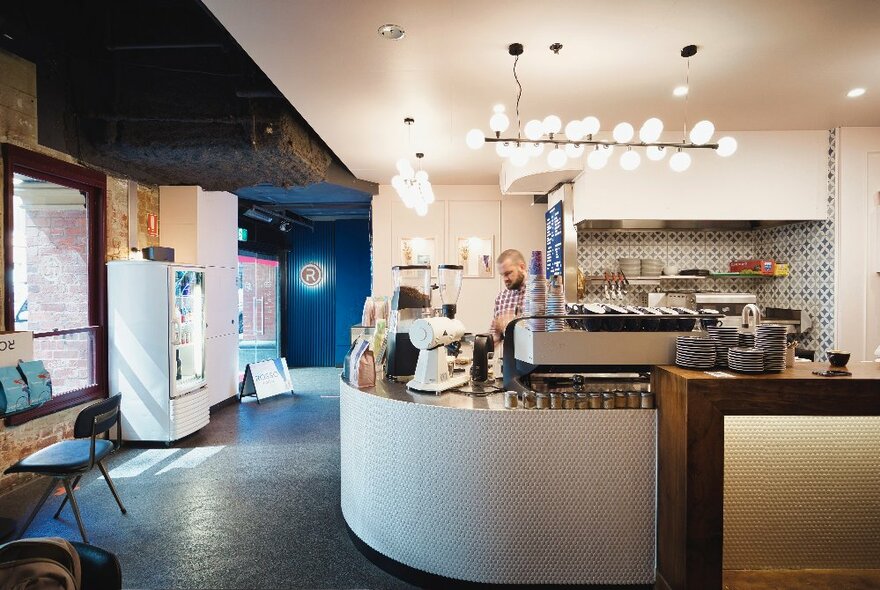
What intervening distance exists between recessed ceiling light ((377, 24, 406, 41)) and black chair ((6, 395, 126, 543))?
3.02m

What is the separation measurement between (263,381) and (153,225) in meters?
2.67

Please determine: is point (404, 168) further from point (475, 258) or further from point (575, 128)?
point (475, 258)

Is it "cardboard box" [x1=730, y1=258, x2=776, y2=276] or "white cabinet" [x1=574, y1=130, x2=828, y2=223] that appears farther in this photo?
"cardboard box" [x1=730, y1=258, x2=776, y2=276]

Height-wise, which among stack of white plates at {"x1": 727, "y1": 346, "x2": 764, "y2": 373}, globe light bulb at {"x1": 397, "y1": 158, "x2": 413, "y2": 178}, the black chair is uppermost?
globe light bulb at {"x1": 397, "y1": 158, "x2": 413, "y2": 178}

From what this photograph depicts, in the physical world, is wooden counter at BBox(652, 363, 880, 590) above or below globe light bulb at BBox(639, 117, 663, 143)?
below

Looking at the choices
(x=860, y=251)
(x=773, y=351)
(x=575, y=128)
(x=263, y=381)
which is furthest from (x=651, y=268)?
(x=263, y=381)

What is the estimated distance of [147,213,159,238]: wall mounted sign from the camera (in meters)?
5.89

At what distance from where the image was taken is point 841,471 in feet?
8.18

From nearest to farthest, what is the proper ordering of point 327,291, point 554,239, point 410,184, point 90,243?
1. point 90,243
2. point 410,184
3. point 554,239
4. point 327,291

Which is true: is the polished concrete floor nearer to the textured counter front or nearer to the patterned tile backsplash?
the textured counter front

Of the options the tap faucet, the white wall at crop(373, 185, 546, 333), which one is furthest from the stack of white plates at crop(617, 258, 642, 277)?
the tap faucet

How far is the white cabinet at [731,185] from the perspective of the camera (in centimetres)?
518

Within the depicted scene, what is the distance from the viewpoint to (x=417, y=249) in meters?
7.68

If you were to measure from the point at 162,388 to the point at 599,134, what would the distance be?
211 inches
